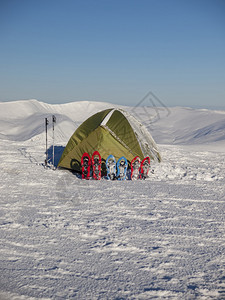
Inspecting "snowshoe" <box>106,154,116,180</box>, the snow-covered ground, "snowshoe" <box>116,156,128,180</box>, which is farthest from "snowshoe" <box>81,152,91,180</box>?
"snowshoe" <box>116,156,128,180</box>

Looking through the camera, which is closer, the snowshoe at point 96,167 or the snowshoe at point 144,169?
the snowshoe at point 96,167

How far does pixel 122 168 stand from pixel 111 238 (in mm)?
4560

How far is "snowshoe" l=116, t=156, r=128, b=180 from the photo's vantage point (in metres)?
9.06

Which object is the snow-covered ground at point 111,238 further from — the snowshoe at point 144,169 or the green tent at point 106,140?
the green tent at point 106,140

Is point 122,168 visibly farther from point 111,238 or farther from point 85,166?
point 111,238

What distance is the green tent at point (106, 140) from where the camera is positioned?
9.57 m

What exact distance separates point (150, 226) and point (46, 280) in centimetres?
245

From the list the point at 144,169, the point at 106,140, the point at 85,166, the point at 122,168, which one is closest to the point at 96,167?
the point at 85,166

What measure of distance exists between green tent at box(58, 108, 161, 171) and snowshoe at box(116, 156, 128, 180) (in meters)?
0.41

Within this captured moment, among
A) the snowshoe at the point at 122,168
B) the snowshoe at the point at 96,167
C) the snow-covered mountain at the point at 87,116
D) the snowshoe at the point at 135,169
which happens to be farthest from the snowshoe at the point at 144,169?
the snow-covered mountain at the point at 87,116

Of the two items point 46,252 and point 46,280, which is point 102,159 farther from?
point 46,280

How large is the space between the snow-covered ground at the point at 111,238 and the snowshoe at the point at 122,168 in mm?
501

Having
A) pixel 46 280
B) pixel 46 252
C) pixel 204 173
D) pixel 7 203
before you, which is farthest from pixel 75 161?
pixel 46 280

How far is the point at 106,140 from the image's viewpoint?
9.56 m
